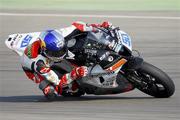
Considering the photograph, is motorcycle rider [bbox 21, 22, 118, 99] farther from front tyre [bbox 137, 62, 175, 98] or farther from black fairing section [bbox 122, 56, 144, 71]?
front tyre [bbox 137, 62, 175, 98]

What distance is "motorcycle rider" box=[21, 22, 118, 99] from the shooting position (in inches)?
399

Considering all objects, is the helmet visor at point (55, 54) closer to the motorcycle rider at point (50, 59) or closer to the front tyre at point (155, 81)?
the motorcycle rider at point (50, 59)

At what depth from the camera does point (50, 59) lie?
34.0ft

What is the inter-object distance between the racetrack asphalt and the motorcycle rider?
27cm

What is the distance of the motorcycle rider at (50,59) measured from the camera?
10.1m

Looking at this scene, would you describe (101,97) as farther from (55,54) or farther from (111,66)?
(55,54)

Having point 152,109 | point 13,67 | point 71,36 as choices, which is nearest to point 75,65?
point 71,36

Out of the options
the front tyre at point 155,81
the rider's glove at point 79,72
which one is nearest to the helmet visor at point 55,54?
the rider's glove at point 79,72

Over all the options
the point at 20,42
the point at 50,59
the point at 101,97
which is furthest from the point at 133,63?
the point at 20,42

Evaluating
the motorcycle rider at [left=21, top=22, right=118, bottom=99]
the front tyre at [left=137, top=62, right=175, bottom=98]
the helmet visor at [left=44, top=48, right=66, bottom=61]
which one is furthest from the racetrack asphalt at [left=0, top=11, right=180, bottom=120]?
the helmet visor at [left=44, top=48, right=66, bottom=61]
